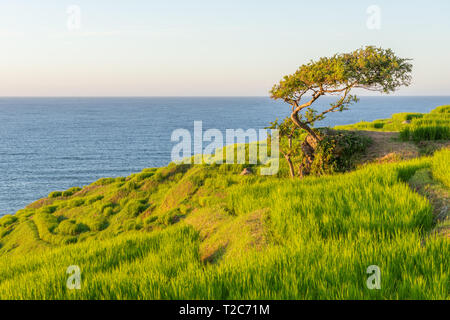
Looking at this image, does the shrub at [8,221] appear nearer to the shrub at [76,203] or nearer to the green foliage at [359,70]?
the shrub at [76,203]

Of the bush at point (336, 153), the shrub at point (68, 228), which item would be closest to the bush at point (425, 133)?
the bush at point (336, 153)

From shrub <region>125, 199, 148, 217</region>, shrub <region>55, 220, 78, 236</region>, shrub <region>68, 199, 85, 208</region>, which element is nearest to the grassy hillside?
shrub <region>125, 199, 148, 217</region>

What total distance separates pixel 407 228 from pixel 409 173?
182 inches

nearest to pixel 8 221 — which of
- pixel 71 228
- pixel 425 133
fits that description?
pixel 71 228

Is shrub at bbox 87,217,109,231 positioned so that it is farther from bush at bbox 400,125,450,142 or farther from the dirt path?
bush at bbox 400,125,450,142

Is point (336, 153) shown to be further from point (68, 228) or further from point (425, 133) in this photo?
point (68, 228)

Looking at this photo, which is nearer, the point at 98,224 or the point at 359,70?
the point at 359,70

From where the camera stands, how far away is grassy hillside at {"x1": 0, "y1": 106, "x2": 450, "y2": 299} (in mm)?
4035

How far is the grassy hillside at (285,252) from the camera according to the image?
4.04 m

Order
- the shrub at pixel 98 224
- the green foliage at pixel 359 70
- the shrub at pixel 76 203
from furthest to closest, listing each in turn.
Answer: the shrub at pixel 76 203 → the shrub at pixel 98 224 → the green foliage at pixel 359 70

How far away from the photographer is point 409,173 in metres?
9.66

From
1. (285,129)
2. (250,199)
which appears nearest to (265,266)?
(250,199)

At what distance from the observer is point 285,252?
5.19 meters
